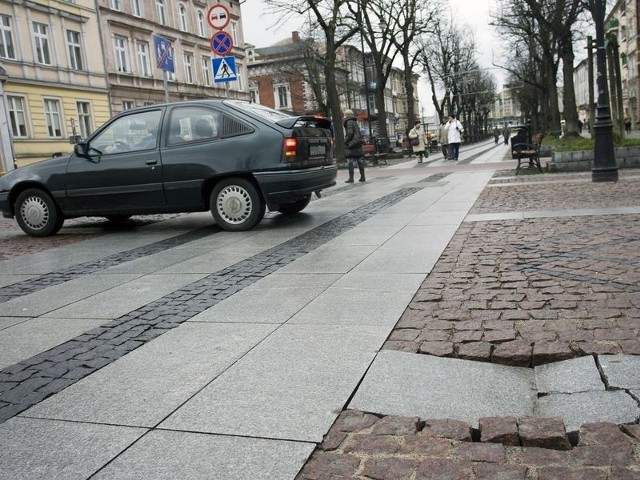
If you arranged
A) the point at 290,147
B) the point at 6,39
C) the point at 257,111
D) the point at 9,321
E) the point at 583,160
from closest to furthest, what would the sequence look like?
1. the point at 9,321
2. the point at 290,147
3. the point at 257,111
4. the point at 583,160
5. the point at 6,39

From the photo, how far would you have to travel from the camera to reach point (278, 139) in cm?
830

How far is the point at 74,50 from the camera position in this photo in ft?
120

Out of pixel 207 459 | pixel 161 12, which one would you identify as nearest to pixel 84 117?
pixel 161 12

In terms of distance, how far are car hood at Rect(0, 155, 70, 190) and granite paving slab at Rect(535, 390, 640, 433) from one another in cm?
830

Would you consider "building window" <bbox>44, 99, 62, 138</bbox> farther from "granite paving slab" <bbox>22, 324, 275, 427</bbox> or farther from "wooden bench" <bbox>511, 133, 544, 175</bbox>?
"granite paving slab" <bbox>22, 324, 275, 427</bbox>

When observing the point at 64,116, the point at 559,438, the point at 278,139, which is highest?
the point at 64,116

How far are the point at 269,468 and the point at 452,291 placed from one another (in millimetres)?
2690

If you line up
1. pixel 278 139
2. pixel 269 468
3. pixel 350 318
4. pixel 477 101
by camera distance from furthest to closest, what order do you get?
pixel 477 101
pixel 278 139
pixel 350 318
pixel 269 468

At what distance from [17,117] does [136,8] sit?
15.9m

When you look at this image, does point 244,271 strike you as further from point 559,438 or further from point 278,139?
point 559,438

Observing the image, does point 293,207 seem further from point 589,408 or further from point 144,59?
point 144,59

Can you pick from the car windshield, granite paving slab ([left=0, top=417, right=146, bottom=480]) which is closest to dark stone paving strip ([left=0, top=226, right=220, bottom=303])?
the car windshield

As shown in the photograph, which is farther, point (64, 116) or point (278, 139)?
point (64, 116)

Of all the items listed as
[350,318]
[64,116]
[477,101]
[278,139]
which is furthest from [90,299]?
[477,101]
